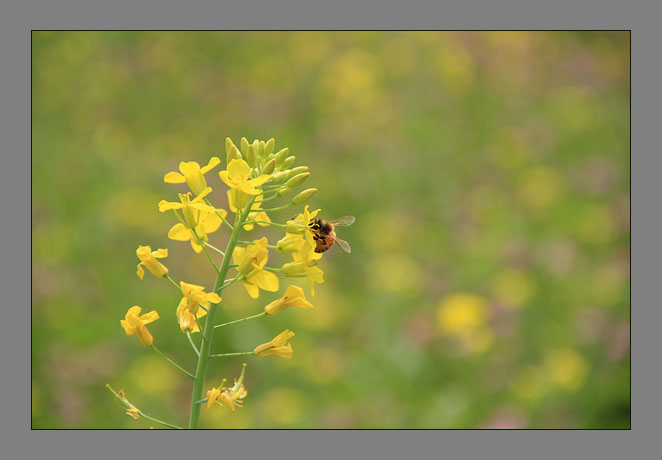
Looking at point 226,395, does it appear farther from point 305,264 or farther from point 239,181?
point 239,181

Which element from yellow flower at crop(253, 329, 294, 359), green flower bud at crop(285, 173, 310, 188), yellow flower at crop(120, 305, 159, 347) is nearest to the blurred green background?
yellow flower at crop(253, 329, 294, 359)

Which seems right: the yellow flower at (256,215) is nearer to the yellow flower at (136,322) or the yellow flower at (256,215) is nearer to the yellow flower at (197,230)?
the yellow flower at (197,230)

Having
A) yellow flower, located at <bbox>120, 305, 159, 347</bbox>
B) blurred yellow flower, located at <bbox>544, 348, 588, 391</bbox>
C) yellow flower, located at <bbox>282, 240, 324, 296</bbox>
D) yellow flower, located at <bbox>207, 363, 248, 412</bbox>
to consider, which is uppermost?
yellow flower, located at <bbox>282, 240, 324, 296</bbox>

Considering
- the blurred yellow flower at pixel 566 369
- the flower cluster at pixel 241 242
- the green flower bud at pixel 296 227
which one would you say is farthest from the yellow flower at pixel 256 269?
the blurred yellow flower at pixel 566 369

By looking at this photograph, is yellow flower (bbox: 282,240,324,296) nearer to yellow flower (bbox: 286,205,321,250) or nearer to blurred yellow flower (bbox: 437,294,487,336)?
yellow flower (bbox: 286,205,321,250)

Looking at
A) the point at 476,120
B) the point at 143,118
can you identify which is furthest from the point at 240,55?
the point at 476,120
